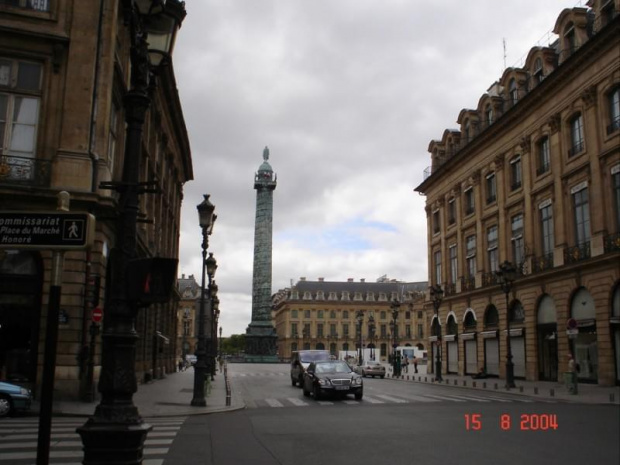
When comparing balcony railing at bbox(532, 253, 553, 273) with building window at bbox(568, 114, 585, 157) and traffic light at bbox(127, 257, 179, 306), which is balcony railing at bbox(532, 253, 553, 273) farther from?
traffic light at bbox(127, 257, 179, 306)

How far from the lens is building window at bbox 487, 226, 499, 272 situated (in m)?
45.2

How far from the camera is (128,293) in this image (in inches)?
→ 234

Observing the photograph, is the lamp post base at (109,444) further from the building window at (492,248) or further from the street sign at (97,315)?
the building window at (492,248)

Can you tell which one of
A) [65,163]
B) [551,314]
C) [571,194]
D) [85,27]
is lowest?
[551,314]

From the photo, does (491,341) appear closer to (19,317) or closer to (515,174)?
(515,174)

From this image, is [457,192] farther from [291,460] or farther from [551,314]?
[291,460]

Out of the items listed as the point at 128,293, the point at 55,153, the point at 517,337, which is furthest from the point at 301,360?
the point at 128,293

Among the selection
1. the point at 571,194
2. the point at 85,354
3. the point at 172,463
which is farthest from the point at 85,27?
the point at 571,194

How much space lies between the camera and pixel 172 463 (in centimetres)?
998

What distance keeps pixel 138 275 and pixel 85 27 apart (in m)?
19.4

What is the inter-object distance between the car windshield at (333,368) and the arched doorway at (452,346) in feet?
88.6

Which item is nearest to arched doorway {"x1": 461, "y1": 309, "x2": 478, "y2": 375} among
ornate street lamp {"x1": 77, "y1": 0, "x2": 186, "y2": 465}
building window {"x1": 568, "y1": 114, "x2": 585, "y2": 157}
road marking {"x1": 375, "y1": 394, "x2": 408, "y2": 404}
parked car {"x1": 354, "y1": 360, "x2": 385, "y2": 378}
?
parked car {"x1": 354, "y1": 360, "x2": 385, "y2": 378}

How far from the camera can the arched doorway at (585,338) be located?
32750mm
